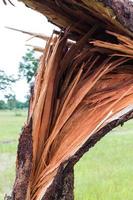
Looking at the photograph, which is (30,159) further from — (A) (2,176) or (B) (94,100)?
(A) (2,176)

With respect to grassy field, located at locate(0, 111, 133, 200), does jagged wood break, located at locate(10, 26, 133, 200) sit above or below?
below

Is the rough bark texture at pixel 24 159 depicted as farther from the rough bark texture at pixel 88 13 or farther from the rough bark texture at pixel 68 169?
the rough bark texture at pixel 88 13

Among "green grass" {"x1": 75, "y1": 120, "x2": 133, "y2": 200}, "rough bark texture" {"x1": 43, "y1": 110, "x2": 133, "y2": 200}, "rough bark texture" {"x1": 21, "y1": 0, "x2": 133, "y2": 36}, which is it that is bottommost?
"rough bark texture" {"x1": 43, "y1": 110, "x2": 133, "y2": 200}

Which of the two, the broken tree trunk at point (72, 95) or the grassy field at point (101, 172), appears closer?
the broken tree trunk at point (72, 95)

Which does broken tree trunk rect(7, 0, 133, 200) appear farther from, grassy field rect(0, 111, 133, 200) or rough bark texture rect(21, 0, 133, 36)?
grassy field rect(0, 111, 133, 200)

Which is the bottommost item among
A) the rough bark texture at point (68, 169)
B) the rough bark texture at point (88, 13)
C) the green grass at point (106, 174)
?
the rough bark texture at point (68, 169)

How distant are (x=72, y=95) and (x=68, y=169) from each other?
9.3 inches

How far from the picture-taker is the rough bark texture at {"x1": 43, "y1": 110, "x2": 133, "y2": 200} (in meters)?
1.61

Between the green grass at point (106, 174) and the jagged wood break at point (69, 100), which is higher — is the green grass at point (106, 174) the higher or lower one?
the higher one

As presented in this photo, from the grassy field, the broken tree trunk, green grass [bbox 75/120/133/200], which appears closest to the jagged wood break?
the broken tree trunk

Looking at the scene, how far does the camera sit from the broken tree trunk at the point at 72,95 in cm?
163

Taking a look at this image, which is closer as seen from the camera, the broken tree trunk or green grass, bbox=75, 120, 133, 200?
the broken tree trunk

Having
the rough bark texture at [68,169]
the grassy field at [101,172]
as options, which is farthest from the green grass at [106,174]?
the rough bark texture at [68,169]

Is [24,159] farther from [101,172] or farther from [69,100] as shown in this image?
[101,172]
